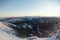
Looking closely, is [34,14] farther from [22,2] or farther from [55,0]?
[55,0]

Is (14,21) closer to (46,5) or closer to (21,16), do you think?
(21,16)

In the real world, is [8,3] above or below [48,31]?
above

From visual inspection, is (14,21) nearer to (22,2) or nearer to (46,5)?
(22,2)

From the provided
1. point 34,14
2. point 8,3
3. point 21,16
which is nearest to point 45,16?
point 34,14

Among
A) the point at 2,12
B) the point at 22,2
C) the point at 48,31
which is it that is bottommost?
the point at 48,31

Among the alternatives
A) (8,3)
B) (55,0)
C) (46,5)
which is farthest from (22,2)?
(55,0)

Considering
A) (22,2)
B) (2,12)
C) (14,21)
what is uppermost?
(22,2)
